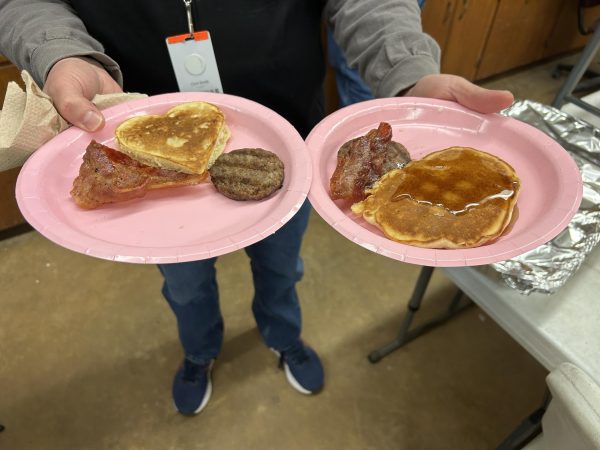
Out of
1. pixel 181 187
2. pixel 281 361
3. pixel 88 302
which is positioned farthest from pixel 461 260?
pixel 88 302

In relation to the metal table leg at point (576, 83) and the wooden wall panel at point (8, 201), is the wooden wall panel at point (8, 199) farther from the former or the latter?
the metal table leg at point (576, 83)

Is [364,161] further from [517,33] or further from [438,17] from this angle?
[517,33]

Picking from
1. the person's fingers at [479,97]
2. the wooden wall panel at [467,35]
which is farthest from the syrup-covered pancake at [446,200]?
the wooden wall panel at [467,35]

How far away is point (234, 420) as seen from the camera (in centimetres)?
185

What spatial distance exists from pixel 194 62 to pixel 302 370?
1.31 m

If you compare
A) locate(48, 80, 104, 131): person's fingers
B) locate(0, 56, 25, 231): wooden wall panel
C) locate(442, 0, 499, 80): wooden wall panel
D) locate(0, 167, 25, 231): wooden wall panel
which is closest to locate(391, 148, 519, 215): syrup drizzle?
locate(48, 80, 104, 131): person's fingers

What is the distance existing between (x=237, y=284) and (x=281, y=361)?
1.72ft

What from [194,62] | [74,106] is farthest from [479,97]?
[74,106]

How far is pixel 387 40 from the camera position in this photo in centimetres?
118

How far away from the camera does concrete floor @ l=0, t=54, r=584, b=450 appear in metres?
1.81

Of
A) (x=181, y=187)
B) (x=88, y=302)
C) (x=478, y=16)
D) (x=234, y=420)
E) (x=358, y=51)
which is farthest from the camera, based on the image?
(x=478, y=16)

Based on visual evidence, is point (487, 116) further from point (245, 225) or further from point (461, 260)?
point (245, 225)

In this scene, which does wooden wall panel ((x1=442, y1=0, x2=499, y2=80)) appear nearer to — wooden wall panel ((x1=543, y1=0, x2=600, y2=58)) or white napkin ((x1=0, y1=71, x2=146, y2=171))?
wooden wall panel ((x1=543, y1=0, x2=600, y2=58))

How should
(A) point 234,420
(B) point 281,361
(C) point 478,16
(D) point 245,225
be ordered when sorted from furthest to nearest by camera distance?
(C) point 478,16 → (B) point 281,361 → (A) point 234,420 → (D) point 245,225
